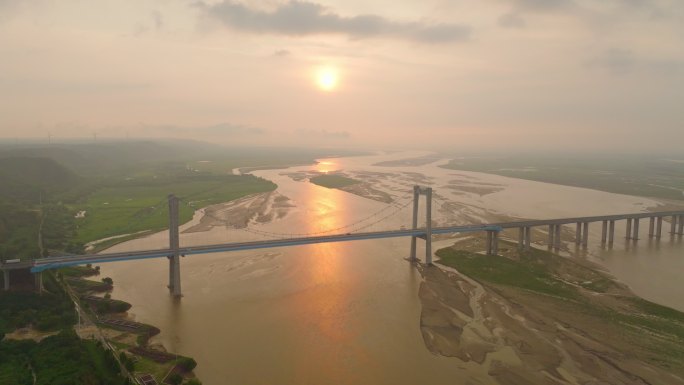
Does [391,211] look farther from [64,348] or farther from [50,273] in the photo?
[64,348]

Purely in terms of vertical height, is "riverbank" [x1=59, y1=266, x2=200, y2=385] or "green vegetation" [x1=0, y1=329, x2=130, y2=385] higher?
"green vegetation" [x1=0, y1=329, x2=130, y2=385]

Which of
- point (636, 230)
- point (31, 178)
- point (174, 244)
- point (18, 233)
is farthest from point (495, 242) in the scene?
point (31, 178)

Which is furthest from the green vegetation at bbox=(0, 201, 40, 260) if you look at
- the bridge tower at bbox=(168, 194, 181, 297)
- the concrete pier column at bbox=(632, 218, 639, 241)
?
the concrete pier column at bbox=(632, 218, 639, 241)

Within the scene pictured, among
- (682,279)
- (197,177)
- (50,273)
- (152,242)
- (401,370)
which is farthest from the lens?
(197,177)

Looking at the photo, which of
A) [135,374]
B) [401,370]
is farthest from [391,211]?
[135,374]

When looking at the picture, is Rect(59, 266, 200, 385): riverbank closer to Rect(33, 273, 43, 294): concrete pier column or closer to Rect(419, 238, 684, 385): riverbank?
Rect(33, 273, 43, 294): concrete pier column

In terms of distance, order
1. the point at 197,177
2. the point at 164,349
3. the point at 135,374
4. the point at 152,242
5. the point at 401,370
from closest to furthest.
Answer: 1. the point at 135,374
2. the point at 401,370
3. the point at 164,349
4. the point at 152,242
5. the point at 197,177

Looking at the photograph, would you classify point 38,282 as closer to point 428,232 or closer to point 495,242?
point 428,232
